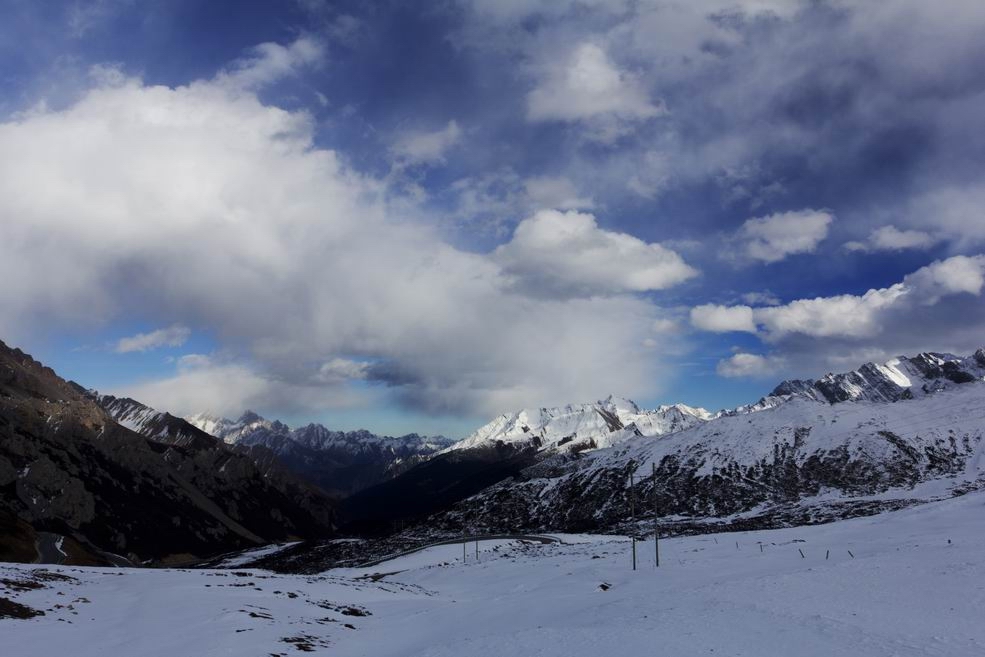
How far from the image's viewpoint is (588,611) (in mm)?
30203

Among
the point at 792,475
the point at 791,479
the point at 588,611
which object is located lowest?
the point at 791,479

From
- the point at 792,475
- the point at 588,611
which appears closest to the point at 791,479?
the point at 792,475

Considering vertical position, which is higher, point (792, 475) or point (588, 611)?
point (588, 611)

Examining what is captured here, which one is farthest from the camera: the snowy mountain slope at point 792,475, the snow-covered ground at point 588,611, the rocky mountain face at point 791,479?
the snowy mountain slope at point 792,475

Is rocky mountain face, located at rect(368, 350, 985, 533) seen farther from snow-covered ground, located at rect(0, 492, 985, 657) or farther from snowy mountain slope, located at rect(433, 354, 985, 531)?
snow-covered ground, located at rect(0, 492, 985, 657)

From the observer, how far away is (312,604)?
38812 millimetres

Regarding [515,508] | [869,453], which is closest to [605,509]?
[515,508]

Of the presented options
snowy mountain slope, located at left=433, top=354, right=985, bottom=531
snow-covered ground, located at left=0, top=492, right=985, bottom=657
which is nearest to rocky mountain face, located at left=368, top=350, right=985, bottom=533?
snowy mountain slope, located at left=433, top=354, right=985, bottom=531

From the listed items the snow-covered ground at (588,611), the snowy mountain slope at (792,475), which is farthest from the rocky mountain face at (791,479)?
the snow-covered ground at (588,611)

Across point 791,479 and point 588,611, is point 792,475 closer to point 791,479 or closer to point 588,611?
point 791,479

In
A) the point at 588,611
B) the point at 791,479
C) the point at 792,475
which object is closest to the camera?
the point at 588,611

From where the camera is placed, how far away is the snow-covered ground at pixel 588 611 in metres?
20.4

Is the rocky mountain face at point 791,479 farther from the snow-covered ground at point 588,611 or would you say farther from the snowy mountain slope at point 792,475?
the snow-covered ground at point 588,611

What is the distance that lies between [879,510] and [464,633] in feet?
340
